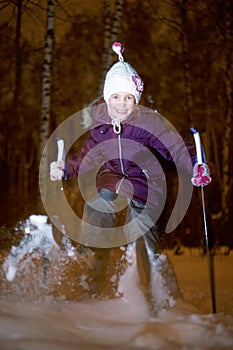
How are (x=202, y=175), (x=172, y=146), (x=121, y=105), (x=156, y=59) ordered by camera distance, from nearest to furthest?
1. (x=202, y=175)
2. (x=172, y=146)
3. (x=121, y=105)
4. (x=156, y=59)

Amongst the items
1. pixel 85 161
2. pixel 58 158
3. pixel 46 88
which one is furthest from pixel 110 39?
pixel 58 158

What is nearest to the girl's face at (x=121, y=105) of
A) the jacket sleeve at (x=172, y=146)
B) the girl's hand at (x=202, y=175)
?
the jacket sleeve at (x=172, y=146)

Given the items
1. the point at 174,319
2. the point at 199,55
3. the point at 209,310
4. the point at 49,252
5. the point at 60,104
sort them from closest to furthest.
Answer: the point at 174,319 → the point at 209,310 → the point at 49,252 → the point at 199,55 → the point at 60,104

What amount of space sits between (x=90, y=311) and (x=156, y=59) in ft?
32.8

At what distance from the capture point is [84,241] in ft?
13.5

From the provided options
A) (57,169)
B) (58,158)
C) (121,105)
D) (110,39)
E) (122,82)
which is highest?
(110,39)

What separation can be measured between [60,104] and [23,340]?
11.7 m

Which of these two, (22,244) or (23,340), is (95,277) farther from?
(23,340)

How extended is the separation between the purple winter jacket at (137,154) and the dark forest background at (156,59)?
5.60 metres

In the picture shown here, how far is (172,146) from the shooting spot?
12.6 ft

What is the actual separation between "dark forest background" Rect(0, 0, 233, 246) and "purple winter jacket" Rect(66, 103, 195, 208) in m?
5.60

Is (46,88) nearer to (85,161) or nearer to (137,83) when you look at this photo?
(137,83)

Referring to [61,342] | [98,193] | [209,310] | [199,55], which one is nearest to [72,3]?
[199,55]

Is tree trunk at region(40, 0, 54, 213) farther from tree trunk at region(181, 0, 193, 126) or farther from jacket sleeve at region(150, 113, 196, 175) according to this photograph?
jacket sleeve at region(150, 113, 196, 175)
